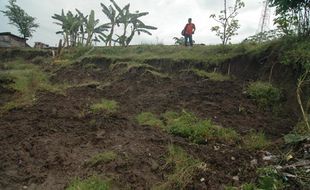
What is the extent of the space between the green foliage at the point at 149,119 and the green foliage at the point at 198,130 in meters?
0.22

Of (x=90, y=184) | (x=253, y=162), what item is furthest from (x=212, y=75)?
(x=90, y=184)

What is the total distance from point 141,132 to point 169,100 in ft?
5.39

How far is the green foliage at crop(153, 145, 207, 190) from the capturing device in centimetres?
413

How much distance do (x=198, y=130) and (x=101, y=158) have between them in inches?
70.1

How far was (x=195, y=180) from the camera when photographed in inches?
167

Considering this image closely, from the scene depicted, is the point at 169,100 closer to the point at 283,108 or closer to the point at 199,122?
the point at 199,122

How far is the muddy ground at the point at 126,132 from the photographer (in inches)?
177

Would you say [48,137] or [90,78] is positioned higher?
[90,78]

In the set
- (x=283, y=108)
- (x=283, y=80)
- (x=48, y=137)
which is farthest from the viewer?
(x=283, y=80)

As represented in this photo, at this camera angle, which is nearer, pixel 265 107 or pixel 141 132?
pixel 141 132

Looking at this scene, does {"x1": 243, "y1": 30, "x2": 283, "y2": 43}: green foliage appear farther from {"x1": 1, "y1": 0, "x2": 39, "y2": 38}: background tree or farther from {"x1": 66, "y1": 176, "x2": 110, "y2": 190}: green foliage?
{"x1": 1, "y1": 0, "x2": 39, "y2": 38}: background tree

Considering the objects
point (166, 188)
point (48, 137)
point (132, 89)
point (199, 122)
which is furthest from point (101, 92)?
point (166, 188)

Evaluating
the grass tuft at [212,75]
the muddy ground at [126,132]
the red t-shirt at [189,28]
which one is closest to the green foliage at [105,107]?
the muddy ground at [126,132]

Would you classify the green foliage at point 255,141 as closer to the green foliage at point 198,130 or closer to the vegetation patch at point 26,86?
the green foliage at point 198,130
